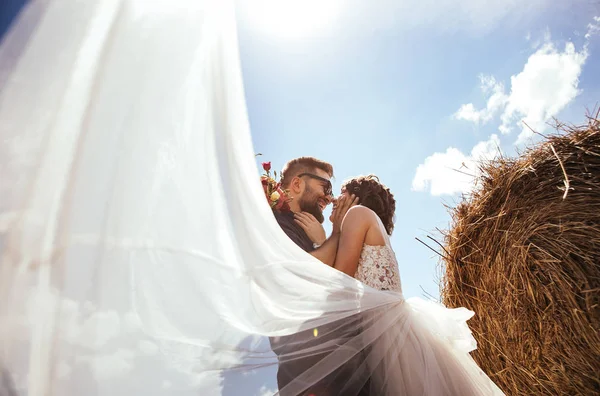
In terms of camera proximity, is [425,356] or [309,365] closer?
[309,365]

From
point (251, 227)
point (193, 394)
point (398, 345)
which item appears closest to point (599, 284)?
point (398, 345)

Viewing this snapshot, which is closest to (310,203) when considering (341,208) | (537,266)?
(341,208)

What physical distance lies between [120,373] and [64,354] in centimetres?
17

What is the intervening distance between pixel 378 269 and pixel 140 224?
1.69 metres

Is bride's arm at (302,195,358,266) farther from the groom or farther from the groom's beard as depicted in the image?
the groom's beard

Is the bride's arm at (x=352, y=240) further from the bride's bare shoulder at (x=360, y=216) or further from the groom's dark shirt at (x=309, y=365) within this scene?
the groom's dark shirt at (x=309, y=365)

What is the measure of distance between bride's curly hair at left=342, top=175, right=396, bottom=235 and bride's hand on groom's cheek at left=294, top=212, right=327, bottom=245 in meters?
0.37

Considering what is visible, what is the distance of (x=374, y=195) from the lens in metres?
3.19

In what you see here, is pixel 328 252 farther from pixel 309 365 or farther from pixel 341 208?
pixel 309 365

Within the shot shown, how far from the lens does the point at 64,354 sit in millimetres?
1053

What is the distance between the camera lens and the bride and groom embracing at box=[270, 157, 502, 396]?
1.74 metres

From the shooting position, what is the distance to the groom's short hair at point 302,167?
139 inches

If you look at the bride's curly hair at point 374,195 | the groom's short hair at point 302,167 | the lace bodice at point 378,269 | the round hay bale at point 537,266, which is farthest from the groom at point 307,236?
the round hay bale at point 537,266

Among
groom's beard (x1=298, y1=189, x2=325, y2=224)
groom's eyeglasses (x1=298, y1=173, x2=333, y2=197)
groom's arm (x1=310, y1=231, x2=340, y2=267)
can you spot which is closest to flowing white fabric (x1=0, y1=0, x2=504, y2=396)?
groom's arm (x1=310, y1=231, x2=340, y2=267)
